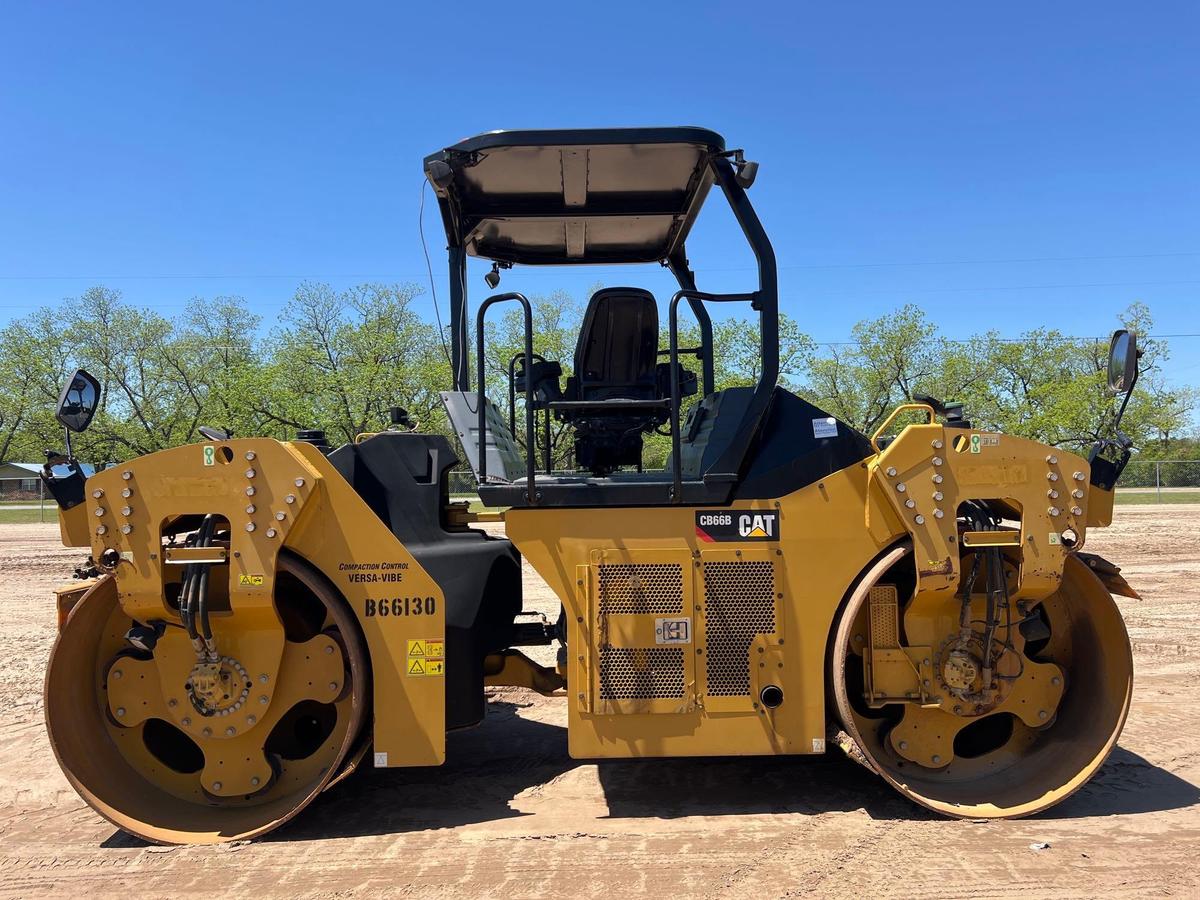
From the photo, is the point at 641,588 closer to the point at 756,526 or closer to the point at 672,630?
the point at 672,630

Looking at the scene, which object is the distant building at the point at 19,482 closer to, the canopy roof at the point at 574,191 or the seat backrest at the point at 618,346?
the canopy roof at the point at 574,191

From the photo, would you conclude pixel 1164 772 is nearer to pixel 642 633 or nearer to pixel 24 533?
pixel 642 633

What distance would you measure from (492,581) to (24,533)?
21.4m

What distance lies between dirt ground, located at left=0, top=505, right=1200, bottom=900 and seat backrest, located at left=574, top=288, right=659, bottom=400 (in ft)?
6.78

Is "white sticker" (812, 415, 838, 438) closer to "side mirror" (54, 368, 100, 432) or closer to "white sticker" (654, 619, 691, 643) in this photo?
"white sticker" (654, 619, 691, 643)

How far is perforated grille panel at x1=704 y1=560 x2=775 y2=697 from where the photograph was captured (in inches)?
145

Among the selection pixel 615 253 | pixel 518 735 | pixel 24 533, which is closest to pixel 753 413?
pixel 615 253

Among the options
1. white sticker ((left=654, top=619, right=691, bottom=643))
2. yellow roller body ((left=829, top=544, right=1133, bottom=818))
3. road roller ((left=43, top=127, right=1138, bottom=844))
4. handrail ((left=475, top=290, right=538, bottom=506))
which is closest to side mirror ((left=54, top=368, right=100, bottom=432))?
road roller ((left=43, top=127, right=1138, bottom=844))


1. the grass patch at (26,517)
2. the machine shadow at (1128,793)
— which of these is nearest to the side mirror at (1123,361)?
the machine shadow at (1128,793)

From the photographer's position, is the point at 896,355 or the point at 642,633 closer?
the point at 642,633

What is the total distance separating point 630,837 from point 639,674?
26.7 inches

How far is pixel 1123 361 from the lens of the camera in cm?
358

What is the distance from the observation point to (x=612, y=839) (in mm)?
3480

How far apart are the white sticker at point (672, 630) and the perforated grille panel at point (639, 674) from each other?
46 millimetres
